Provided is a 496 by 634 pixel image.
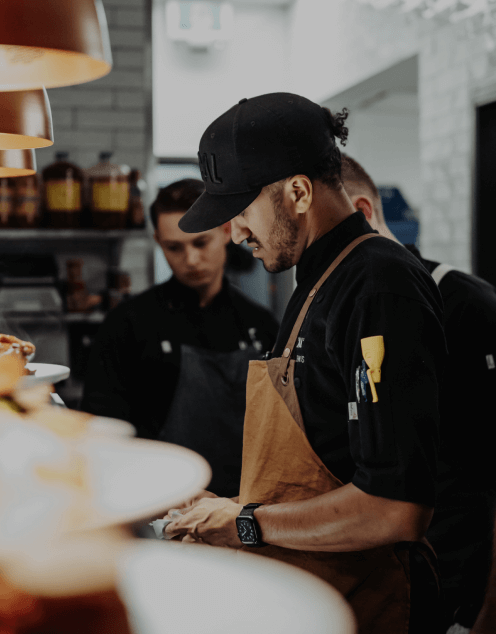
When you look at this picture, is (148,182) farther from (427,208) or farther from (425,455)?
(425,455)

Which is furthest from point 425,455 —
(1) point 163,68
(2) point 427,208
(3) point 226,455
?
(1) point 163,68

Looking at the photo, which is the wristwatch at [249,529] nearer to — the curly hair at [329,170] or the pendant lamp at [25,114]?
the curly hair at [329,170]

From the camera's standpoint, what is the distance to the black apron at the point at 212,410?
6.53 feet

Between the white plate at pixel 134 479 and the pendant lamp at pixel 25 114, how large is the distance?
0.50m

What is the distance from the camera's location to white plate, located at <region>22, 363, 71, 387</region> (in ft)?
3.64

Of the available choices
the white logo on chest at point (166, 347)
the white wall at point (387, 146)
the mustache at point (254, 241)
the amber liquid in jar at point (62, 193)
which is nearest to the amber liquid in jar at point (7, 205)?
the amber liquid in jar at point (62, 193)

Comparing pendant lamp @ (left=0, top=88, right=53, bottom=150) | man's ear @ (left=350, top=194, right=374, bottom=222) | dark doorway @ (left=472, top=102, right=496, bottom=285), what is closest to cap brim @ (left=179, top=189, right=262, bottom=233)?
pendant lamp @ (left=0, top=88, right=53, bottom=150)

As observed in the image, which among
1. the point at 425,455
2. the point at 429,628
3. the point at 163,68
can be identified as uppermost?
the point at 163,68

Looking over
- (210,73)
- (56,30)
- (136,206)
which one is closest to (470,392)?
(56,30)

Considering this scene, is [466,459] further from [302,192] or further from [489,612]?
[302,192]

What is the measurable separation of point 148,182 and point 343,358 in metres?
2.57

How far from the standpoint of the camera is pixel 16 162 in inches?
47.9

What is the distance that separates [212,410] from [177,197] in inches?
28.1

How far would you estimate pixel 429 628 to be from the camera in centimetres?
106
